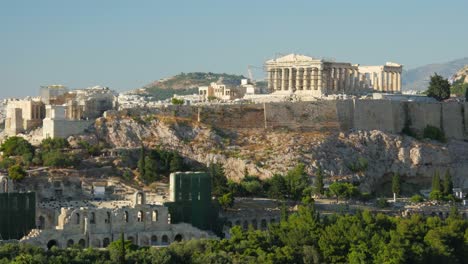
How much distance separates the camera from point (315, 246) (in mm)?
64438

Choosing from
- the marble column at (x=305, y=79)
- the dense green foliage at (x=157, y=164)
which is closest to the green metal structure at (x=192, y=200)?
the dense green foliage at (x=157, y=164)

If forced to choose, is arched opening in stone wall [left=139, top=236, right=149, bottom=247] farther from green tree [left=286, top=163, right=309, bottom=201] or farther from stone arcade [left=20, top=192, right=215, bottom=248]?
green tree [left=286, top=163, right=309, bottom=201]

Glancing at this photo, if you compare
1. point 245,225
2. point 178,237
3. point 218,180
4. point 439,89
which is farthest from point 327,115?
point 178,237

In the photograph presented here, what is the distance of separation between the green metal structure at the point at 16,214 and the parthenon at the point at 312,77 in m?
35.8

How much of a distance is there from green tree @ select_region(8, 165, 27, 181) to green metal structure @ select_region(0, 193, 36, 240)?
8257mm

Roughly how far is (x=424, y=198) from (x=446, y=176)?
2513 millimetres

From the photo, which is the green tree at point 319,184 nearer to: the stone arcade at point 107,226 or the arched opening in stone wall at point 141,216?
the stone arcade at point 107,226

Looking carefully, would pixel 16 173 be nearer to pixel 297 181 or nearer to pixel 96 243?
pixel 96 243

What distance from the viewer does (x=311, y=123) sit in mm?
90188

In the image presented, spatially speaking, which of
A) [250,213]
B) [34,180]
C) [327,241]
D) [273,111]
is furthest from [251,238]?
[273,111]

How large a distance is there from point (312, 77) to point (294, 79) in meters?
1.79

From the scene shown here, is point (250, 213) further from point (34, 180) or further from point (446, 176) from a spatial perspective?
point (446, 176)

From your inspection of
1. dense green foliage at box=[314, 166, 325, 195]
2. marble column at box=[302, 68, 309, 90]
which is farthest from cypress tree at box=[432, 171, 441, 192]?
marble column at box=[302, 68, 309, 90]

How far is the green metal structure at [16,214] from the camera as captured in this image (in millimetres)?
62531
